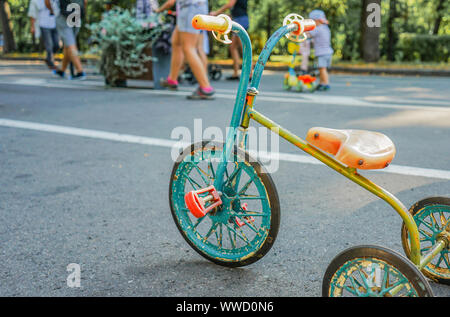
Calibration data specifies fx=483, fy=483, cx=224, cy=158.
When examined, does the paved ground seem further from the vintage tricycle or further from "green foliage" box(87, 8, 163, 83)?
"green foliage" box(87, 8, 163, 83)

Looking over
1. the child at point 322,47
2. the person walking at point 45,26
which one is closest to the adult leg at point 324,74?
the child at point 322,47

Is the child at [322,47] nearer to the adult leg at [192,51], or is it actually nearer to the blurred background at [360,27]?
the adult leg at [192,51]

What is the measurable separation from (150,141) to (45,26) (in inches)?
338

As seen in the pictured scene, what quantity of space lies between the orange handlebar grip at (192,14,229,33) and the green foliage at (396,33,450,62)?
Result: 1719 cm

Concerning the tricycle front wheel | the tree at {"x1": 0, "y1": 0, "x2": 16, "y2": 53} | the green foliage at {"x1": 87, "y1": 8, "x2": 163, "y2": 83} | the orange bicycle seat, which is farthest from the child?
the tree at {"x1": 0, "y1": 0, "x2": 16, "y2": 53}

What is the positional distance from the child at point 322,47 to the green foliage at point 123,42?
110 inches

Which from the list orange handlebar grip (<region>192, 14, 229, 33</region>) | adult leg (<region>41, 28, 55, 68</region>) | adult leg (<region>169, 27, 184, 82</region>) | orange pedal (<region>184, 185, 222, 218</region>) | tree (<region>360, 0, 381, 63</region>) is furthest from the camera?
tree (<region>360, 0, 381, 63</region>)

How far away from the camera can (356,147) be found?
1711 millimetres

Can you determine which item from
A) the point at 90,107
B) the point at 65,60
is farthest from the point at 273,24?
the point at 90,107

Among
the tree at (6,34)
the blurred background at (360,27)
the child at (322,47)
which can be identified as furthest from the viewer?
the tree at (6,34)

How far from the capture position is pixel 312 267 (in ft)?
7.47

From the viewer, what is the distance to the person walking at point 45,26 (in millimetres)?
11797

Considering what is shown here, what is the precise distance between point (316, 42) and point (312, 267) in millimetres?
7237

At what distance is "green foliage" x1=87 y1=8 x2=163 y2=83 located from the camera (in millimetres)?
8375
